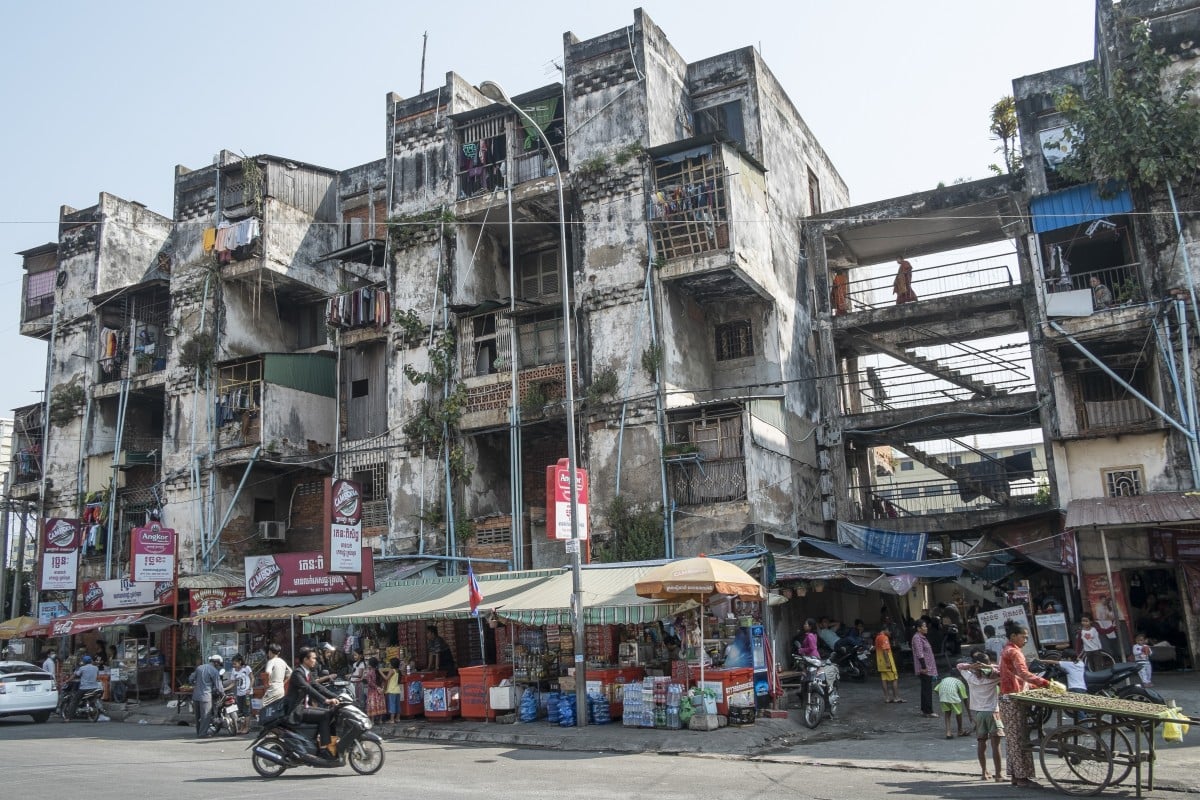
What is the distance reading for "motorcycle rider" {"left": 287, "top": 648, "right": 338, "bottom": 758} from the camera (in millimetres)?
12453

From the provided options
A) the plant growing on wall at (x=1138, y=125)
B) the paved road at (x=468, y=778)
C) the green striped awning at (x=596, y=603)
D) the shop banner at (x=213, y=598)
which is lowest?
the paved road at (x=468, y=778)

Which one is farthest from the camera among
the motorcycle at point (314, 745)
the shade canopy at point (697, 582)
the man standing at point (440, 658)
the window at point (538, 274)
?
the window at point (538, 274)

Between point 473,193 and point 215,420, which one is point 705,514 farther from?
point 215,420

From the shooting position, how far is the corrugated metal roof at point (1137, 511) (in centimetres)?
1967

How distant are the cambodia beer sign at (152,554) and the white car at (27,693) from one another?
308 centimetres

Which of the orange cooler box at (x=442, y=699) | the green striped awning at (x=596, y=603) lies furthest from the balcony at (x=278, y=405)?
the green striped awning at (x=596, y=603)

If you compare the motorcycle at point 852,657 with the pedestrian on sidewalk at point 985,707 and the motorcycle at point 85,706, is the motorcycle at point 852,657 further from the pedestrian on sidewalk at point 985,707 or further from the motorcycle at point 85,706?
the motorcycle at point 85,706

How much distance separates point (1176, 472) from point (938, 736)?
40.1ft

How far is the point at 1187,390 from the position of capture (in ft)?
74.6

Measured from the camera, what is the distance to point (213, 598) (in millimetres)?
26469

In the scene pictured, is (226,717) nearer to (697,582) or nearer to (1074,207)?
(697,582)

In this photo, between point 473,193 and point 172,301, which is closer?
point 473,193

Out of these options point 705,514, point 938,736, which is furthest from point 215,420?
point 938,736

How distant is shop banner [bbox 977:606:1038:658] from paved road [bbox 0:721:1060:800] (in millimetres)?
8288
